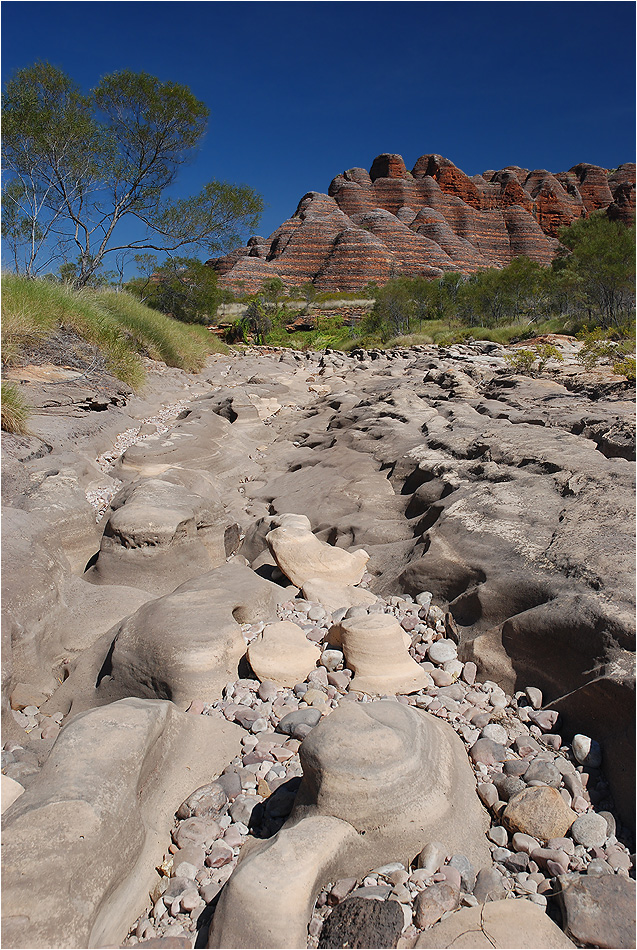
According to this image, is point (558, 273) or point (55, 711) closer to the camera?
point (55, 711)

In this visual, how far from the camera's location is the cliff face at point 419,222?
194 feet

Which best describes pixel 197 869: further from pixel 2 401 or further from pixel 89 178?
pixel 89 178

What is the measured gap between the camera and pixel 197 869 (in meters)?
1.65

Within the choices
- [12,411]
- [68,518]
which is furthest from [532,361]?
[68,518]

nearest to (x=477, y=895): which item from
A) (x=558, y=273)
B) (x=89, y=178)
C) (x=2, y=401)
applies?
(x=2, y=401)

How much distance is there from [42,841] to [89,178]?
52.2 ft

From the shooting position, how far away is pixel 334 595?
10.6ft

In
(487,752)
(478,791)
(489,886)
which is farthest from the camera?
(487,752)

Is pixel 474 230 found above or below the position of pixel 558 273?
above

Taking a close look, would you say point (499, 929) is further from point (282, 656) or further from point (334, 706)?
point (282, 656)

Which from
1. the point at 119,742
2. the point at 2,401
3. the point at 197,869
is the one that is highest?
the point at 2,401

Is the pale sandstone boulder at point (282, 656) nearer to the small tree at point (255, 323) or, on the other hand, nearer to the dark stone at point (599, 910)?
the dark stone at point (599, 910)

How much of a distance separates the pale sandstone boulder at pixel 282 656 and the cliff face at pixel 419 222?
180 feet

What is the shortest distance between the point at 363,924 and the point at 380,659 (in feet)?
3.67
